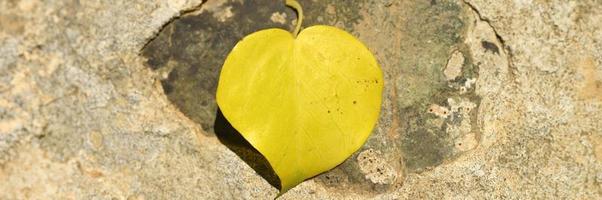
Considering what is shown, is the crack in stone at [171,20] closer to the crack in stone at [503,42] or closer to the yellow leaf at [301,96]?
the yellow leaf at [301,96]

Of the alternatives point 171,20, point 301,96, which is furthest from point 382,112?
point 171,20

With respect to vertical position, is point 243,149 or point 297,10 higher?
point 297,10

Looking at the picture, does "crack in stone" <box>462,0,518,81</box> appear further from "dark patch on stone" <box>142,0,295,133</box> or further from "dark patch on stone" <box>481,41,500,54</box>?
"dark patch on stone" <box>142,0,295,133</box>

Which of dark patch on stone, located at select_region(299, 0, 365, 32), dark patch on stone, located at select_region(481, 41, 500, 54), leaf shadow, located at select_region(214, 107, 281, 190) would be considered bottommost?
leaf shadow, located at select_region(214, 107, 281, 190)

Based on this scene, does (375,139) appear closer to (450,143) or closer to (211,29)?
(450,143)

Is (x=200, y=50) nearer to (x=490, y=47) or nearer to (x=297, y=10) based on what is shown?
(x=297, y=10)

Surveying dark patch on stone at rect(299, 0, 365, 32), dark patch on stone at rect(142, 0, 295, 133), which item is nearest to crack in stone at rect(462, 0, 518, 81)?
dark patch on stone at rect(299, 0, 365, 32)
